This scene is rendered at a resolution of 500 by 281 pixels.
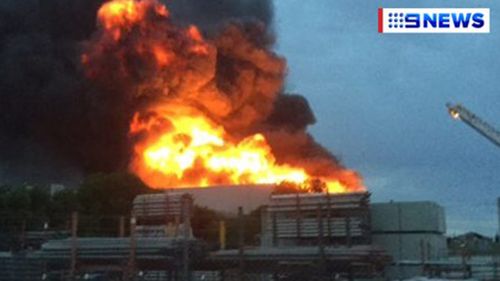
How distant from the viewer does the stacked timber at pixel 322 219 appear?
3459 cm

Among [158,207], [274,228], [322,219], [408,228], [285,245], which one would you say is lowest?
[285,245]

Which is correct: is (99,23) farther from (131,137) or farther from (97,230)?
(97,230)

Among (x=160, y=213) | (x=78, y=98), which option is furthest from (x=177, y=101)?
(x=160, y=213)

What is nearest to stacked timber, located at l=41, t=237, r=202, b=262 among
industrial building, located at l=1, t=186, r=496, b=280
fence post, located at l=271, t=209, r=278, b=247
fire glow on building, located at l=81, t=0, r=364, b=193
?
industrial building, located at l=1, t=186, r=496, b=280

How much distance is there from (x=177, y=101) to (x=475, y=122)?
26480 millimetres

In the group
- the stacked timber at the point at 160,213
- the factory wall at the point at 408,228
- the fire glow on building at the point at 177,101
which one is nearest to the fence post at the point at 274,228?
the stacked timber at the point at 160,213

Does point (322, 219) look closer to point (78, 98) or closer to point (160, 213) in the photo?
point (160, 213)

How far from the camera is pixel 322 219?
3425 cm

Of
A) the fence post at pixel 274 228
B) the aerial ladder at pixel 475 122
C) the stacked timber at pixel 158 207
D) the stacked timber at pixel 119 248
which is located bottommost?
the stacked timber at pixel 119 248

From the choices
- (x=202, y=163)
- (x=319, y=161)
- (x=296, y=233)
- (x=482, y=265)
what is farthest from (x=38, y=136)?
(x=482, y=265)

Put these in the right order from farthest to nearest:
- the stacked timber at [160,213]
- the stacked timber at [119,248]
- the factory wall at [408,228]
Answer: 1. the factory wall at [408,228]
2. the stacked timber at [160,213]
3. the stacked timber at [119,248]

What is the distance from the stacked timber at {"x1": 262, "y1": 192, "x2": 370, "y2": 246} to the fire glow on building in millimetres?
39914

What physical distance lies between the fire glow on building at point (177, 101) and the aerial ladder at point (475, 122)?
10.8 m

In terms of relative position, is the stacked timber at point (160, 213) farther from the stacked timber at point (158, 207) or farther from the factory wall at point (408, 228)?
the factory wall at point (408, 228)
